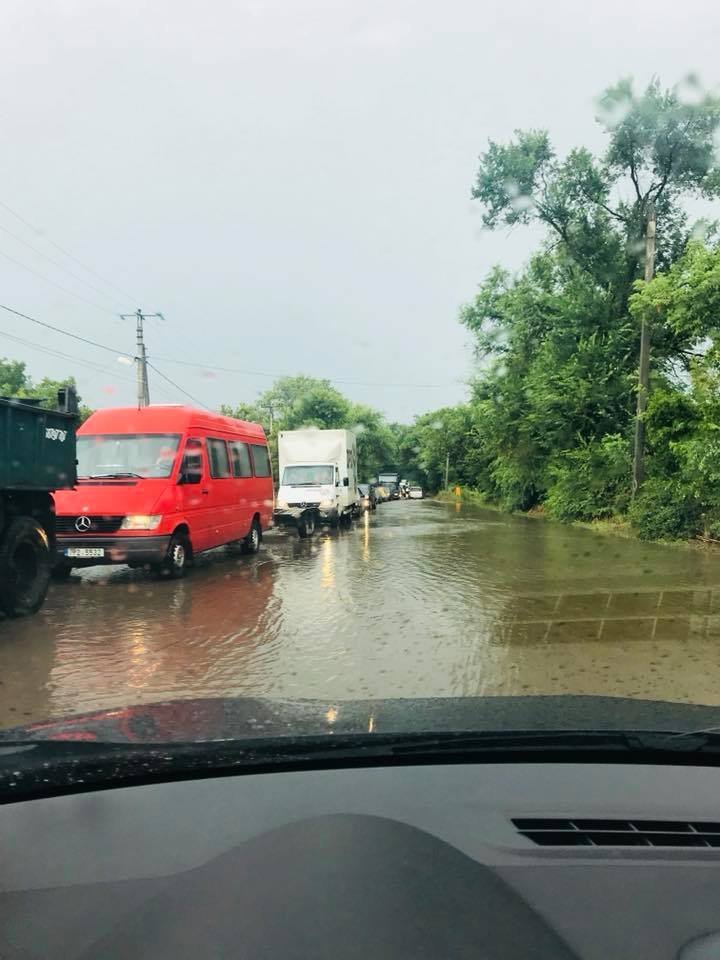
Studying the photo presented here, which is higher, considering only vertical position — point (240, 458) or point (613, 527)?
point (240, 458)

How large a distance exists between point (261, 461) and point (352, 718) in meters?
14.1

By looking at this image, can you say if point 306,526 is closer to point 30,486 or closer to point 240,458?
point 240,458

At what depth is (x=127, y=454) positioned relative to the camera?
39.0 feet

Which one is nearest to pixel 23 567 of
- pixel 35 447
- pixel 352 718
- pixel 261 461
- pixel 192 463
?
pixel 35 447

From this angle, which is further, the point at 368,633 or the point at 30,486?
the point at 30,486

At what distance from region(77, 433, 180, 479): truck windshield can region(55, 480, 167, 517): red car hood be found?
0.93ft

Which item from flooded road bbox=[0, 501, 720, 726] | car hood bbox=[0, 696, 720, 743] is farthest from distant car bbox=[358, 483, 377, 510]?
car hood bbox=[0, 696, 720, 743]

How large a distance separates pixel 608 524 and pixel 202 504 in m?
14.3

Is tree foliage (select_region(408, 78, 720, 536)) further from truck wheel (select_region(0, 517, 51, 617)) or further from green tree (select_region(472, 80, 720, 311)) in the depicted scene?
→ truck wheel (select_region(0, 517, 51, 617))

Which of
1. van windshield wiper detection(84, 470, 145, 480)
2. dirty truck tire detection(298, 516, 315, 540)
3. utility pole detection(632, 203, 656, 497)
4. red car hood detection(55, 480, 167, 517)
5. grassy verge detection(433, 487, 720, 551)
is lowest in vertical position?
grassy verge detection(433, 487, 720, 551)

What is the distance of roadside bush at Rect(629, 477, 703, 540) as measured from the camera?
18.1 meters

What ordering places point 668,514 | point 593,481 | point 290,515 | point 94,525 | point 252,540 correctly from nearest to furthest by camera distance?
point 94,525 → point 252,540 → point 668,514 → point 290,515 → point 593,481

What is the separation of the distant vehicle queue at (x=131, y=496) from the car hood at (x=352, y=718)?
240 inches

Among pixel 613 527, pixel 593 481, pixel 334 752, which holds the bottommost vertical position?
pixel 613 527
